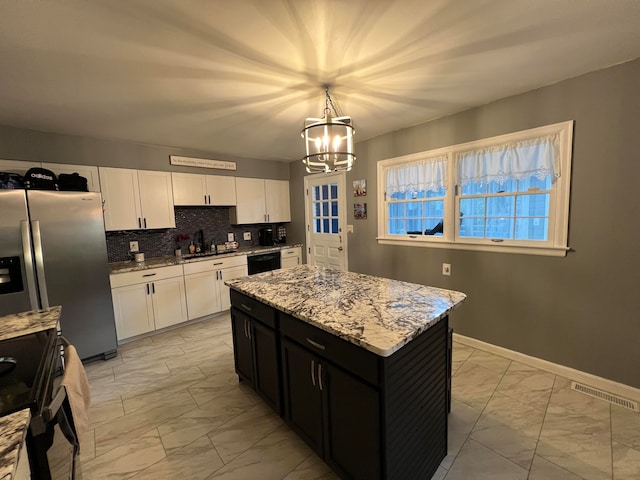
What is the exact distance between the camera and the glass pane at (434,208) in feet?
10.2

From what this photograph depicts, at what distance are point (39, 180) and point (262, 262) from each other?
2.65 meters

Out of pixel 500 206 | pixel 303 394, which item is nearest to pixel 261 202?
pixel 500 206

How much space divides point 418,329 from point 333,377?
50 cm

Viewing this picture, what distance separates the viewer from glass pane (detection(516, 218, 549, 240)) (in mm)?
2424

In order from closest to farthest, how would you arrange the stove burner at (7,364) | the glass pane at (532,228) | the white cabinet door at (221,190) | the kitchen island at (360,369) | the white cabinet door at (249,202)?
1. the stove burner at (7,364)
2. the kitchen island at (360,369)
3. the glass pane at (532,228)
4. the white cabinet door at (221,190)
5. the white cabinet door at (249,202)

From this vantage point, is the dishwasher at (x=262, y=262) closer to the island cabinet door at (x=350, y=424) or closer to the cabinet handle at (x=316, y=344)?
the cabinet handle at (x=316, y=344)

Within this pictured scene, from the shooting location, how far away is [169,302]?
3480 mm

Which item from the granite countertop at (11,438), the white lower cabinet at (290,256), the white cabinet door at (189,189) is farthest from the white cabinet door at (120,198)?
the granite countertop at (11,438)

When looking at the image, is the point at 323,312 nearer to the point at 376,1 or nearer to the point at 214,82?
the point at 376,1

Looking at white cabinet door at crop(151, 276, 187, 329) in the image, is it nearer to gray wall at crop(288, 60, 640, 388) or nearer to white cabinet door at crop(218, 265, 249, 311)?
white cabinet door at crop(218, 265, 249, 311)

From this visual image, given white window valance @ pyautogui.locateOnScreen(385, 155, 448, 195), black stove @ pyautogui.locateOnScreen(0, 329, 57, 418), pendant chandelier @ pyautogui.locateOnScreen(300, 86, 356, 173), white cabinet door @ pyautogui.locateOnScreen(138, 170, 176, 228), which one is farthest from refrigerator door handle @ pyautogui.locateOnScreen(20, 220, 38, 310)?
white window valance @ pyautogui.locateOnScreen(385, 155, 448, 195)

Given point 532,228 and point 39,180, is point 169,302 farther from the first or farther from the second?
point 532,228

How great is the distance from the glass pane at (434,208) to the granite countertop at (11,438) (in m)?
3.31

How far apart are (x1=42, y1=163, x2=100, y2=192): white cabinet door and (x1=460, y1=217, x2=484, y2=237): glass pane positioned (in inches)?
163
